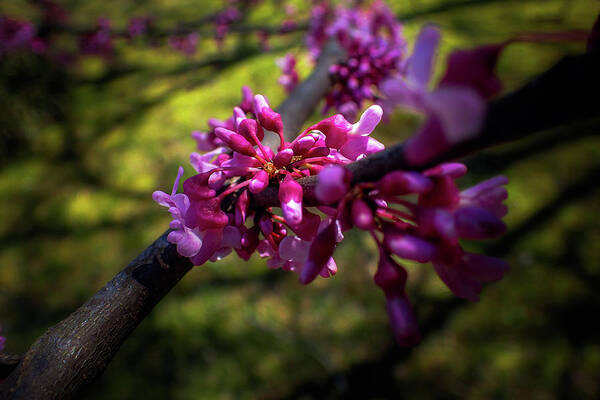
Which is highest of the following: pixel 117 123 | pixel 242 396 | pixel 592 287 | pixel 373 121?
pixel 373 121

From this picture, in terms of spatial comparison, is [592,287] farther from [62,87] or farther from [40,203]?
[62,87]

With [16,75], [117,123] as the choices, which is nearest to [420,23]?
[117,123]

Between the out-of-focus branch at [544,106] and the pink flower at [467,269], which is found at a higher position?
the out-of-focus branch at [544,106]

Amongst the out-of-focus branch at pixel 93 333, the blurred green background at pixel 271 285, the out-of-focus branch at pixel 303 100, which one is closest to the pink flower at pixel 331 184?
the out-of-focus branch at pixel 93 333

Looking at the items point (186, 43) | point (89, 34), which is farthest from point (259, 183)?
point (89, 34)

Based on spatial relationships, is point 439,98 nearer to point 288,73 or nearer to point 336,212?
point 336,212

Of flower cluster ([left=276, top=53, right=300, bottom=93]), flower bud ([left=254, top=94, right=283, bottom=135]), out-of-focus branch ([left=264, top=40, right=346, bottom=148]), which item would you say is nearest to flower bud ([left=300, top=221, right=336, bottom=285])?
flower bud ([left=254, top=94, right=283, bottom=135])

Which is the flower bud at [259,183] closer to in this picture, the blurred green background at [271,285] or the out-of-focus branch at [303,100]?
the out-of-focus branch at [303,100]
